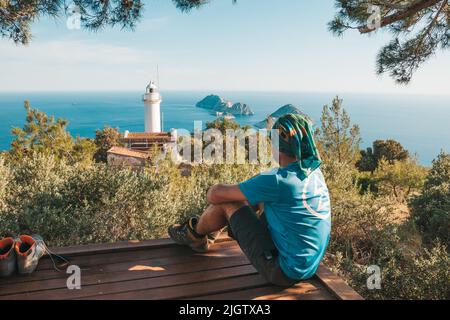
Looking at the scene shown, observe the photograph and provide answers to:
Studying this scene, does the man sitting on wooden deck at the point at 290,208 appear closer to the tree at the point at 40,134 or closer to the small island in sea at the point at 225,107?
the tree at the point at 40,134

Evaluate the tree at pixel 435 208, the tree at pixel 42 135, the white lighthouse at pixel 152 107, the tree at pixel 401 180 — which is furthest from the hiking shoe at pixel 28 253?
the white lighthouse at pixel 152 107

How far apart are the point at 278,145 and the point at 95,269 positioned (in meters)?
1.48

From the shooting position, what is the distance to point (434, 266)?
301cm

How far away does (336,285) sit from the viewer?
2.09m

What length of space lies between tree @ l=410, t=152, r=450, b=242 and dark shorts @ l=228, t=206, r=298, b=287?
9.49 feet

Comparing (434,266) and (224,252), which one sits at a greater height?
(224,252)

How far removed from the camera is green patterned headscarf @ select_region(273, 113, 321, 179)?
1950 mm

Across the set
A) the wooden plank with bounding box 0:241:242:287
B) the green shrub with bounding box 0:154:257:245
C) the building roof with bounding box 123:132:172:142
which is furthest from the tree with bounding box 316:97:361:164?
the building roof with bounding box 123:132:172:142

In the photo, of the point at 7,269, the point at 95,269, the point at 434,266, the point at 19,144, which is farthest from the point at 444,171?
the point at 19,144

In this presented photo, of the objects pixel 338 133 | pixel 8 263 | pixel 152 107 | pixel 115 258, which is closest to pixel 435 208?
pixel 338 133

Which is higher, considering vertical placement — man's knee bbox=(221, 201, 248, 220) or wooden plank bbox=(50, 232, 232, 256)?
man's knee bbox=(221, 201, 248, 220)

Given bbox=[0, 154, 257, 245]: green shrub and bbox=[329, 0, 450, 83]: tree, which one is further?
bbox=[329, 0, 450, 83]: tree

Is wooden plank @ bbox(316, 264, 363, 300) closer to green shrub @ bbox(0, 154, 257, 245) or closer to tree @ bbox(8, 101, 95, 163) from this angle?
green shrub @ bbox(0, 154, 257, 245)
